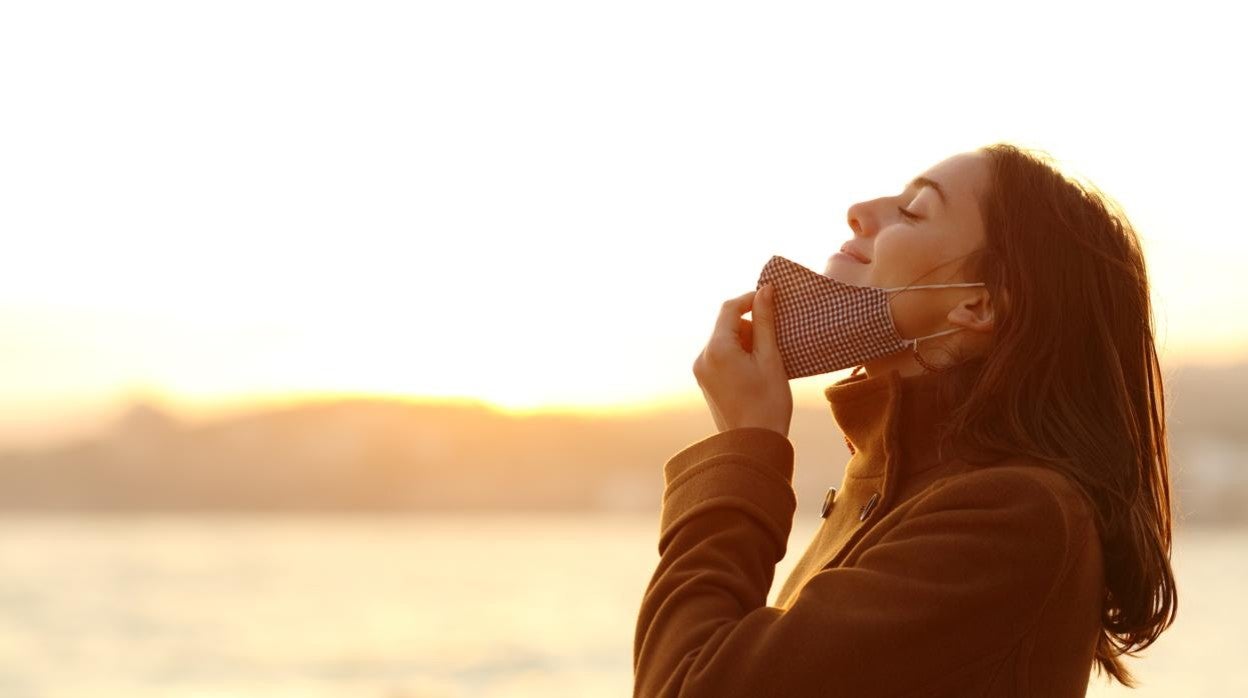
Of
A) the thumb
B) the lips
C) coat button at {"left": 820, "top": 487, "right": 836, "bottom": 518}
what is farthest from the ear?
coat button at {"left": 820, "top": 487, "right": 836, "bottom": 518}

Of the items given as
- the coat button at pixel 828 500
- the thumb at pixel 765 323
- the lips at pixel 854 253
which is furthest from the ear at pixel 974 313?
the coat button at pixel 828 500

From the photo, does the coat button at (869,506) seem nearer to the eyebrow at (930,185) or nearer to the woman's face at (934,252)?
the woman's face at (934,252)

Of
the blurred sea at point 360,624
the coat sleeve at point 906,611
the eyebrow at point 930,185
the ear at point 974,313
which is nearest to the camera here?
the coat sleeve at point 906,611

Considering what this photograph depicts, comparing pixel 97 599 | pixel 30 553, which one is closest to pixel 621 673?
pixel 97 599

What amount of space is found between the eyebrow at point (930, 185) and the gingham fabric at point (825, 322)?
203 millimetres

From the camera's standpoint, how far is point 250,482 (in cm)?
11750

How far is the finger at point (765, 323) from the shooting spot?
250cm

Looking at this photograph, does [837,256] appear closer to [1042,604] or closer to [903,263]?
[903,263]

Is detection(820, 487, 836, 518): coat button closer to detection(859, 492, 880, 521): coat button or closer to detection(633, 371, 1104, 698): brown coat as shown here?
detection(859, 492, 880, 521): coat button

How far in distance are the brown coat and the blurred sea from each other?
86 cm

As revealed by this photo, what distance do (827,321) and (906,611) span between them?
1.98 feet

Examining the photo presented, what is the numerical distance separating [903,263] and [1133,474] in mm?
530

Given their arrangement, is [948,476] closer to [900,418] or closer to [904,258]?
[900,418]

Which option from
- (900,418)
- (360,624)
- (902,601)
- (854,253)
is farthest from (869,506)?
(360,624)
